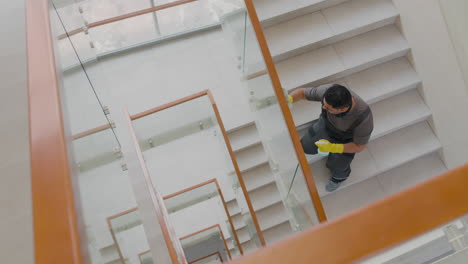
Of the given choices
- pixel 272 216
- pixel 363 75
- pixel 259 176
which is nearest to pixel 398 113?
pixel 363 75

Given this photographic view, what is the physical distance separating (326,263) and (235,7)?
10.9 feet

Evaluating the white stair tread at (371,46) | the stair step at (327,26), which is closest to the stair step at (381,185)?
the white stair tread at (371,46)

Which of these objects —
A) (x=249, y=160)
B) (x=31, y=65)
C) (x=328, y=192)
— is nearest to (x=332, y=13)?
(x=328, y=192)

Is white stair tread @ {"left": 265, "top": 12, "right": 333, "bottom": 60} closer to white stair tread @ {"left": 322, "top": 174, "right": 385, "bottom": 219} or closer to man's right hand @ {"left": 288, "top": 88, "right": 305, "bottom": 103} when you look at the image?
man's right hand @ {"left": 288, "top": 88, "right": 305, "bottom": 103}

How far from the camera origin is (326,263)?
75cm

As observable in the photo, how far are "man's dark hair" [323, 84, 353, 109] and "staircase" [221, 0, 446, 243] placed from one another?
2.38 ft

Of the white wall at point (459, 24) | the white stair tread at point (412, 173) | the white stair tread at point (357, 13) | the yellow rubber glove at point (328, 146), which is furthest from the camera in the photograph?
the white stair tread at point (412, 173)

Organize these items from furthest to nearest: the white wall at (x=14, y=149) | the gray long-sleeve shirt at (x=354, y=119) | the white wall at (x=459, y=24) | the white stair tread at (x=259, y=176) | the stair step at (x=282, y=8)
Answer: the white stair tread at (x=259, y=176) → the stair step at (x=282, y=8) → the white wall at (x=459, y=24) → the gray long-sleeve shirt at (x=354, y=119) → the white wall at (x=14, y=149)

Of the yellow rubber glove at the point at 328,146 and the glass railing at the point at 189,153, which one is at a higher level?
the glass railing at the point at 189,153

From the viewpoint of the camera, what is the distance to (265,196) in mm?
5957

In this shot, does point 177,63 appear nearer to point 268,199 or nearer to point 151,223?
point 268,199

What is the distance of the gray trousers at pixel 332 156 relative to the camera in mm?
3693

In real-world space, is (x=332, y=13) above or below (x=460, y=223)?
above

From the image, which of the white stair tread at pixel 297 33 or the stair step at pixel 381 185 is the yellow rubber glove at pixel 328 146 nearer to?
the stair step at pixel 381 185
